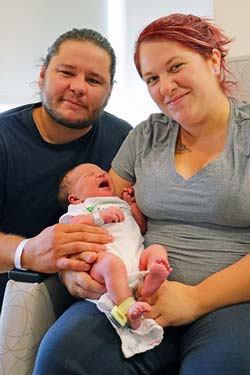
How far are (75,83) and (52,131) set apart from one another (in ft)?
0.64

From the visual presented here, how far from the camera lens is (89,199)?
1228 mm

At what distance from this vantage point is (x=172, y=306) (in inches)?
37.6

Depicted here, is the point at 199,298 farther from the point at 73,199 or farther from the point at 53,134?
the point at 53,134

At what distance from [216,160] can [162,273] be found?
357mm

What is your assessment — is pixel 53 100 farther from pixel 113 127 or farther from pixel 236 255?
pixel 236 255

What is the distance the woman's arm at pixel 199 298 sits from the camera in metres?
0.95

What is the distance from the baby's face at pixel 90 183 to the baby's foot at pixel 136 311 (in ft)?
1.51

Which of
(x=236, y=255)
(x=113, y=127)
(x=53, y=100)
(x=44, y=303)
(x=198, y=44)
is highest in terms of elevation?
(x=198, y=44)

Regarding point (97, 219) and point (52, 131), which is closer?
point (97, 219)

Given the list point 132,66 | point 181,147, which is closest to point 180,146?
point 181,147

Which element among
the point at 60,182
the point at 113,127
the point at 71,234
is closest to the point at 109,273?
the point at 71,234

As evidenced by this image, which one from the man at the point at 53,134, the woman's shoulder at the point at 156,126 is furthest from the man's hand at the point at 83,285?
the woman's shoulder at the point at 156,126

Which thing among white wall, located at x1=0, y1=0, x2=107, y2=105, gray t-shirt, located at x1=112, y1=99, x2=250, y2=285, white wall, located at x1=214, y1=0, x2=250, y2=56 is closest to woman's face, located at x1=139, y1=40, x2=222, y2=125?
gray t-shirt, located at x1=112, y1=99, x2=250, y2=285

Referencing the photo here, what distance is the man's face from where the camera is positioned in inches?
55.7
